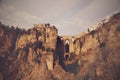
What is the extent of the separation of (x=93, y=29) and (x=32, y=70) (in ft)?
95.8

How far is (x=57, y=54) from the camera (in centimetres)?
8750

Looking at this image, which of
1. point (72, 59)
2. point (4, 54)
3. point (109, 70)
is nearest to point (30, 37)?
point (4, 54)

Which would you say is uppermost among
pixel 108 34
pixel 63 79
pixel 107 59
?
pixel 108 34

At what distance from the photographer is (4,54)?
279 feet

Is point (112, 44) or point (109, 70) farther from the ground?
point (112, 44)

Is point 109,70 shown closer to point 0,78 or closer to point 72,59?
point 72,59

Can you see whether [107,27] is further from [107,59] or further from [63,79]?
[63,79]

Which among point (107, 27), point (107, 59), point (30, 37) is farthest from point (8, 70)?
point (107, 27)

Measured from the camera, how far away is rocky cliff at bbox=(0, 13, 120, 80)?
76.8m

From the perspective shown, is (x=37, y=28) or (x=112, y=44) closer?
(x=112, y=44)

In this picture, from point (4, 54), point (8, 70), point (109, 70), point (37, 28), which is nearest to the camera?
point (109, 70)

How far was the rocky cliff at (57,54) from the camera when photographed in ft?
252

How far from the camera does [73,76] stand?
257 ft

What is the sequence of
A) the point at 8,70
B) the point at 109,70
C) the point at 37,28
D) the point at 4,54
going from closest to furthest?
the point at 109,70 < the point at 8,70 < the point at 4,54 < the point at 37,28
